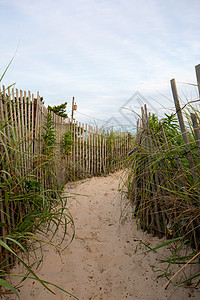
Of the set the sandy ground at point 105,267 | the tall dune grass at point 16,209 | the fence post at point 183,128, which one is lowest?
the sandy ground at point 105,267

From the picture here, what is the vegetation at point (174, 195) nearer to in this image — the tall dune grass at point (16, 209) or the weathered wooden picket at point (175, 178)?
the weathered wooden picket at point (175, 178)

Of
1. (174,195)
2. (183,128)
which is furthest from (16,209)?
(183,128)

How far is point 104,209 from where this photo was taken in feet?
15.3

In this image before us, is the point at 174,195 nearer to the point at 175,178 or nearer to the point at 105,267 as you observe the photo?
the point at 175,178

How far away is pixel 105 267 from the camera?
2941mm

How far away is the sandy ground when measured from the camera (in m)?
2.45

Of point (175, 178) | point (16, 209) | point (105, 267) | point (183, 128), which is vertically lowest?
point (105, 267)

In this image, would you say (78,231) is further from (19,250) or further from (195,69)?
(195,69)

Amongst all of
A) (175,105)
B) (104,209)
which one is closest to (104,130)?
(104,209)

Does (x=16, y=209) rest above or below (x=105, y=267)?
above

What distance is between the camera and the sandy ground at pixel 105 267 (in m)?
2.45

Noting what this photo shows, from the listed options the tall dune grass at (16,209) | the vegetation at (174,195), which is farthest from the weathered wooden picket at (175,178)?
the tall dune grass at (16,209)

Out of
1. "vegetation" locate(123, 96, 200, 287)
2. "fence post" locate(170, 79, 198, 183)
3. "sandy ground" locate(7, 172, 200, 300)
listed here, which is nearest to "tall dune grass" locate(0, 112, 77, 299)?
"sandy ground" locate(7, 172, 200, 300)

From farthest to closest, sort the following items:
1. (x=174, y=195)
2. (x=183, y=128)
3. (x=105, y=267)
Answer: (x=105, y=267), (x=174, y=195), (x=183, y=128)
